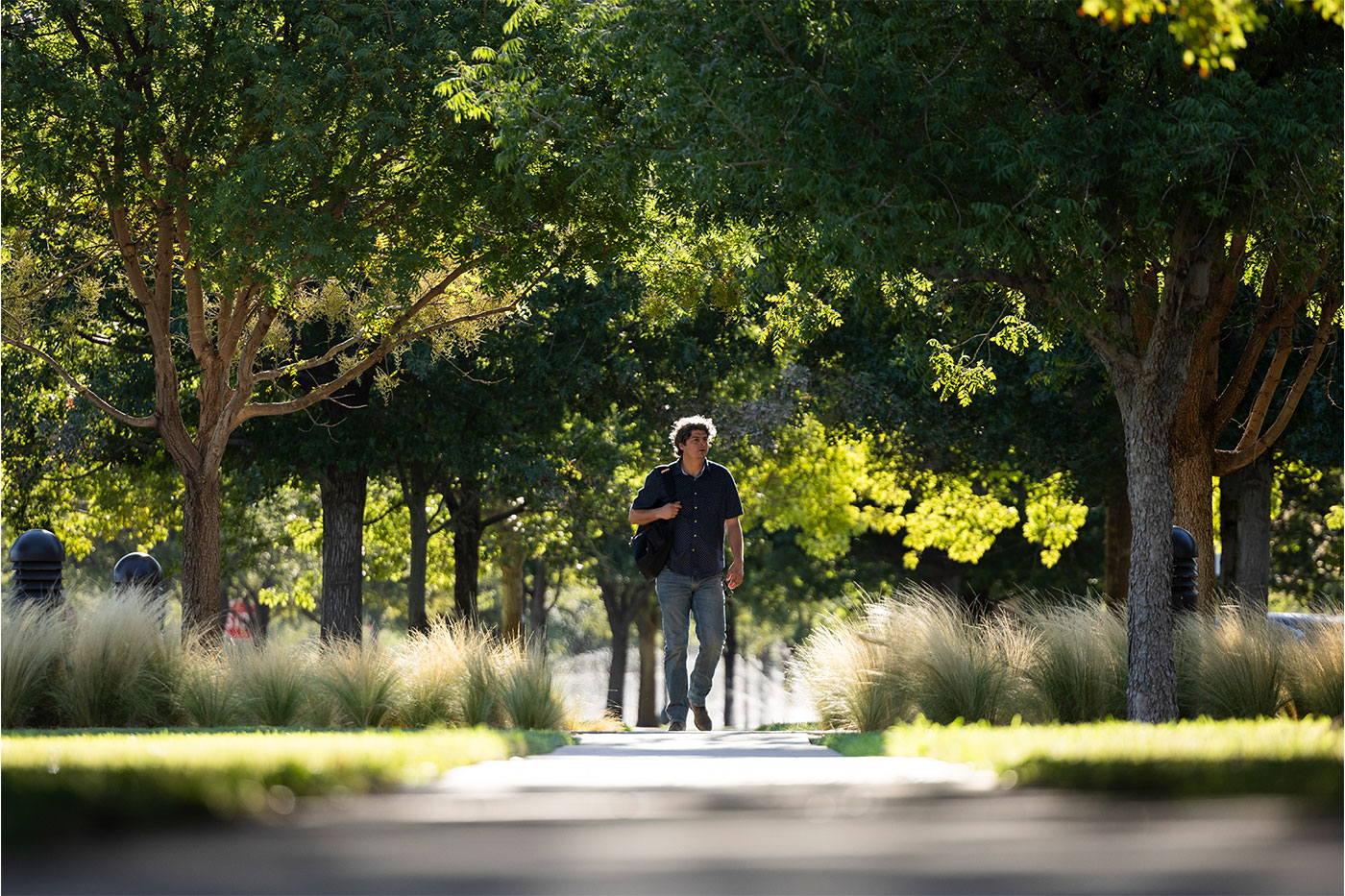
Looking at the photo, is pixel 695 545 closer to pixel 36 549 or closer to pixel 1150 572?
pixel 1150 572

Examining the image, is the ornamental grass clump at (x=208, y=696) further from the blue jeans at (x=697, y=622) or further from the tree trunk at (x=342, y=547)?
the tree trunk at (x=342, y=547)

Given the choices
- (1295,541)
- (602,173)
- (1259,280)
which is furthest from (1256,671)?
(1295,541)

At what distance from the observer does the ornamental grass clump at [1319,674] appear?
340 inches

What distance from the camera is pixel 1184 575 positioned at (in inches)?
452

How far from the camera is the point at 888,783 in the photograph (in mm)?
3523

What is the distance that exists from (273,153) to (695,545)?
5.82 metres

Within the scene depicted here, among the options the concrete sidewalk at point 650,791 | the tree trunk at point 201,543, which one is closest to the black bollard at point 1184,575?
the concrete sidewalk at point 650,791

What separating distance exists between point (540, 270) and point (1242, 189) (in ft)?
25.4

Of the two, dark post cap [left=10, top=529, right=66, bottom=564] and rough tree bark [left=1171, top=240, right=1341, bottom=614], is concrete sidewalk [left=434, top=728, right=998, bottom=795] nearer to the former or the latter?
dark post cap [left=10, top=529, right=66, bottom=564]

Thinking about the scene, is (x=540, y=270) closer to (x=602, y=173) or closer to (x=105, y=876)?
(x=602, y=173)

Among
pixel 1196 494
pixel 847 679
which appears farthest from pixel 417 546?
pixel 847 679

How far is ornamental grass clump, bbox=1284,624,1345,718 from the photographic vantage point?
28.3 ft

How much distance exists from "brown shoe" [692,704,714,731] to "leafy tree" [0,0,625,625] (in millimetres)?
4608

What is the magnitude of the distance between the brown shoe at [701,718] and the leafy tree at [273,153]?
4.61 m
